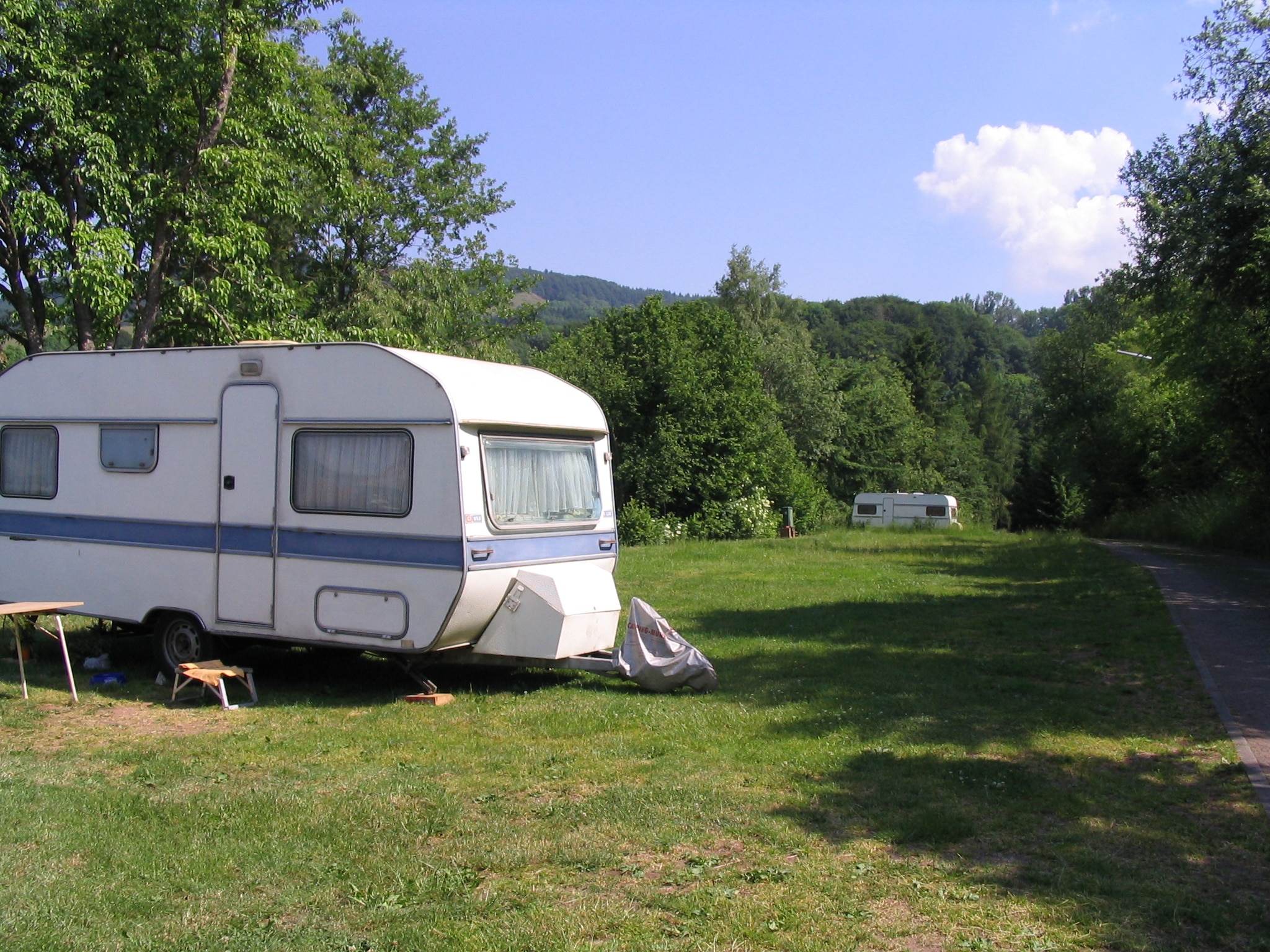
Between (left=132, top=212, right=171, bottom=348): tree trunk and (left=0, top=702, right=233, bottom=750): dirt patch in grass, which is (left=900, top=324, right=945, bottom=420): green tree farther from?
(left=0, top=702, right=233, bottom=750): dirt patch in grass

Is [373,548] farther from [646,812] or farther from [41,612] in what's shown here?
[646,812]

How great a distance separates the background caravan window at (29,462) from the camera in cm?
1076

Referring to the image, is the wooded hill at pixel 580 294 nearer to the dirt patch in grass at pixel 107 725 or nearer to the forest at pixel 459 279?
the forest at pixel 459 279

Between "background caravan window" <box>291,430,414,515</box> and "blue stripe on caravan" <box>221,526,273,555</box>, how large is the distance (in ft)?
1.28

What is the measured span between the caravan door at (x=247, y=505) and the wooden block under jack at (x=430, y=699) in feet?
4.82

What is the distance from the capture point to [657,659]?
9438mm

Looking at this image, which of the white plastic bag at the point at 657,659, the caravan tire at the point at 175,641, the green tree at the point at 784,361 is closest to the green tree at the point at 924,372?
the green tree at the point at 784,361

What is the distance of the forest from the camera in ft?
47.3

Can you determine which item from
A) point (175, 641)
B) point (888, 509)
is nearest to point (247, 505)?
point (175, 641)

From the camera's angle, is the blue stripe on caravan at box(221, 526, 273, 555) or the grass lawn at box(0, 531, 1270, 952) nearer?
the grass lawn at box(0, 531, 1270, 952)

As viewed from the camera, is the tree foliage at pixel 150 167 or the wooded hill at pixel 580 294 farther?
the wooded hill at pixel 580 294

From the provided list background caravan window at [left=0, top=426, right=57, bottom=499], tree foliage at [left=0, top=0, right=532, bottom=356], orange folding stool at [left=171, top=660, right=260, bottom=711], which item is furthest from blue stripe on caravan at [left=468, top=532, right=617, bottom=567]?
tree foliage at [left=0, top=0, right=532, bottom=356]

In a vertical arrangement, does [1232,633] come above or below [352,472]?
below

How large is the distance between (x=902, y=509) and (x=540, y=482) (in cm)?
4113
